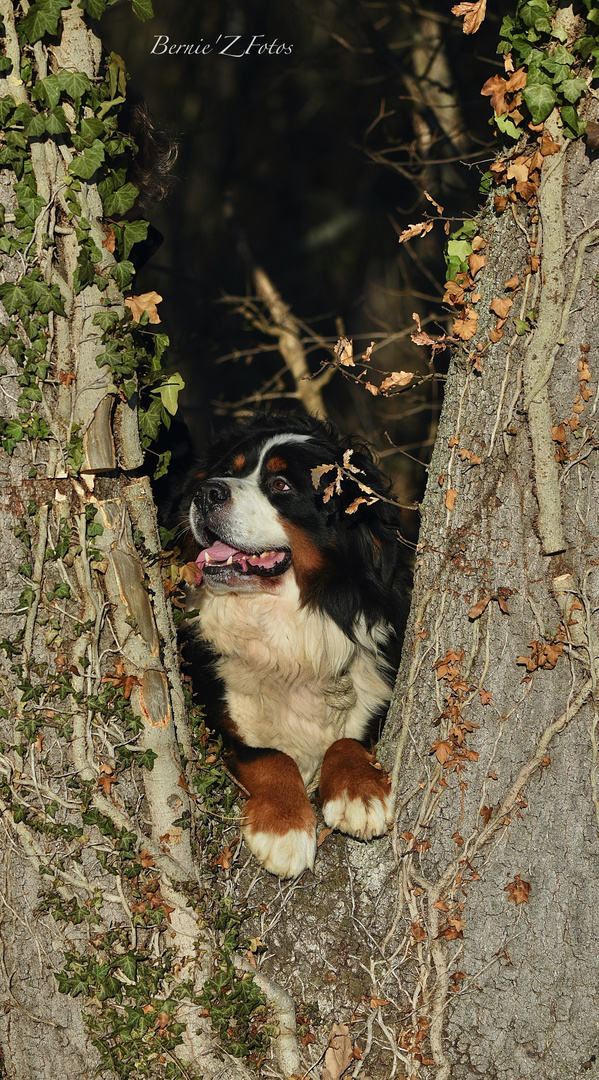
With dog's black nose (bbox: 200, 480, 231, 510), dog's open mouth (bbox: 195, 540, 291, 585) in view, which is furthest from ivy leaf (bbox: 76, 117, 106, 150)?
dog's open mouth (bbox: 195, 540, 291, 585)

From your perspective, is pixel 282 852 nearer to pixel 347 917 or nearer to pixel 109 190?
pixel 347 917

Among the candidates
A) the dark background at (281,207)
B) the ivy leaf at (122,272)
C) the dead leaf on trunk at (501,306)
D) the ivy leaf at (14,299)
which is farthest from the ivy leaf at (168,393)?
the dark background at (281,207)

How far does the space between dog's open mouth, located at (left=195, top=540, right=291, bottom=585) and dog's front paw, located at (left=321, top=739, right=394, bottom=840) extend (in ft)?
2.53

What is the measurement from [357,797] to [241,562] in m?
1.10

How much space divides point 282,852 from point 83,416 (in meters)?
1.26

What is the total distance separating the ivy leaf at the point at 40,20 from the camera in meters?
1.76

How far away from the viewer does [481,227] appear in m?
2.14

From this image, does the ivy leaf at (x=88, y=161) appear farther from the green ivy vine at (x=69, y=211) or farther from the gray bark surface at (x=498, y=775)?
the gray bark surface at (x=498, y=775)

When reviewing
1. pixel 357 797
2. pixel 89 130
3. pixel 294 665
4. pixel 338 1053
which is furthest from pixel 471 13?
pixel 338 1053

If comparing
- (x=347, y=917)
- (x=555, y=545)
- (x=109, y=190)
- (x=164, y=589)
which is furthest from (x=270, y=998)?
(x=109, y=190)

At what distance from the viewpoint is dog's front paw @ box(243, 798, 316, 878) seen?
2.39 metres

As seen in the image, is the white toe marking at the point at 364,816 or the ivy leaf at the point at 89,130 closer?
the ivy leaf at the point at 89,130

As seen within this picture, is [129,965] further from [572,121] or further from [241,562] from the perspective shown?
[572,121]

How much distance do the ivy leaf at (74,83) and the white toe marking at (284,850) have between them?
1842 mm
